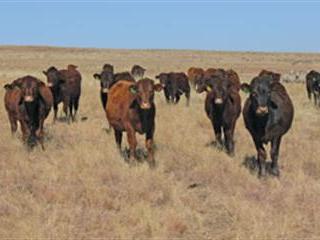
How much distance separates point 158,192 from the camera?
28.4 feet

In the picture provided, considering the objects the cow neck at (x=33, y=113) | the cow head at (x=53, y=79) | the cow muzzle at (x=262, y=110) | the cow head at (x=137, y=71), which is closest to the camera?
the cow muzzle at (x=262, y=110)

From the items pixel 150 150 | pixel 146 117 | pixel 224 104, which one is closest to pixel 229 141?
pixel 224 104

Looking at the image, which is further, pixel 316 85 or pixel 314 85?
pixel 314 85

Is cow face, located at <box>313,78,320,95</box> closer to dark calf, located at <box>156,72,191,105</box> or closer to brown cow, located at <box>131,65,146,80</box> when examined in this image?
dark calf, located at <box>156,72,191,105</box>

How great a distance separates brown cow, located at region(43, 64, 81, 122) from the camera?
16.7m

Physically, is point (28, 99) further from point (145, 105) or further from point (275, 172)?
point (275, 172)

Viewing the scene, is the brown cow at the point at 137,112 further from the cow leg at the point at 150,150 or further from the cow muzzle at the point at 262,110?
the cow muzzle at the point at 262,110

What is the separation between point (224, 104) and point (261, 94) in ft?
7.10

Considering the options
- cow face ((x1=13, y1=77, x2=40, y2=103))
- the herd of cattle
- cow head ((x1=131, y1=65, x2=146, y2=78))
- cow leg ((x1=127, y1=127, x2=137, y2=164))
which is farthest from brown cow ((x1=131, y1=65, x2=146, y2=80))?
cow leg ((x1=127, y1=127, x2=137, y2=164))

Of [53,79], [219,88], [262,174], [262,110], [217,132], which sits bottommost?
[262,174]

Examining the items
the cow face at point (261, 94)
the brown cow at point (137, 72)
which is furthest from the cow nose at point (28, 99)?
the brown cow at point (137, 72)

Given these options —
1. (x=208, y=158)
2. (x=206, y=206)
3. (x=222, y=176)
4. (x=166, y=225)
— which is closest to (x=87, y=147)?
(x=208, y=158)

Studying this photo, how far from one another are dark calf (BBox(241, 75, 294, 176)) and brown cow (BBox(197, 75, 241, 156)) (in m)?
1.13

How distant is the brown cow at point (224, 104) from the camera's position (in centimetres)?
1130
